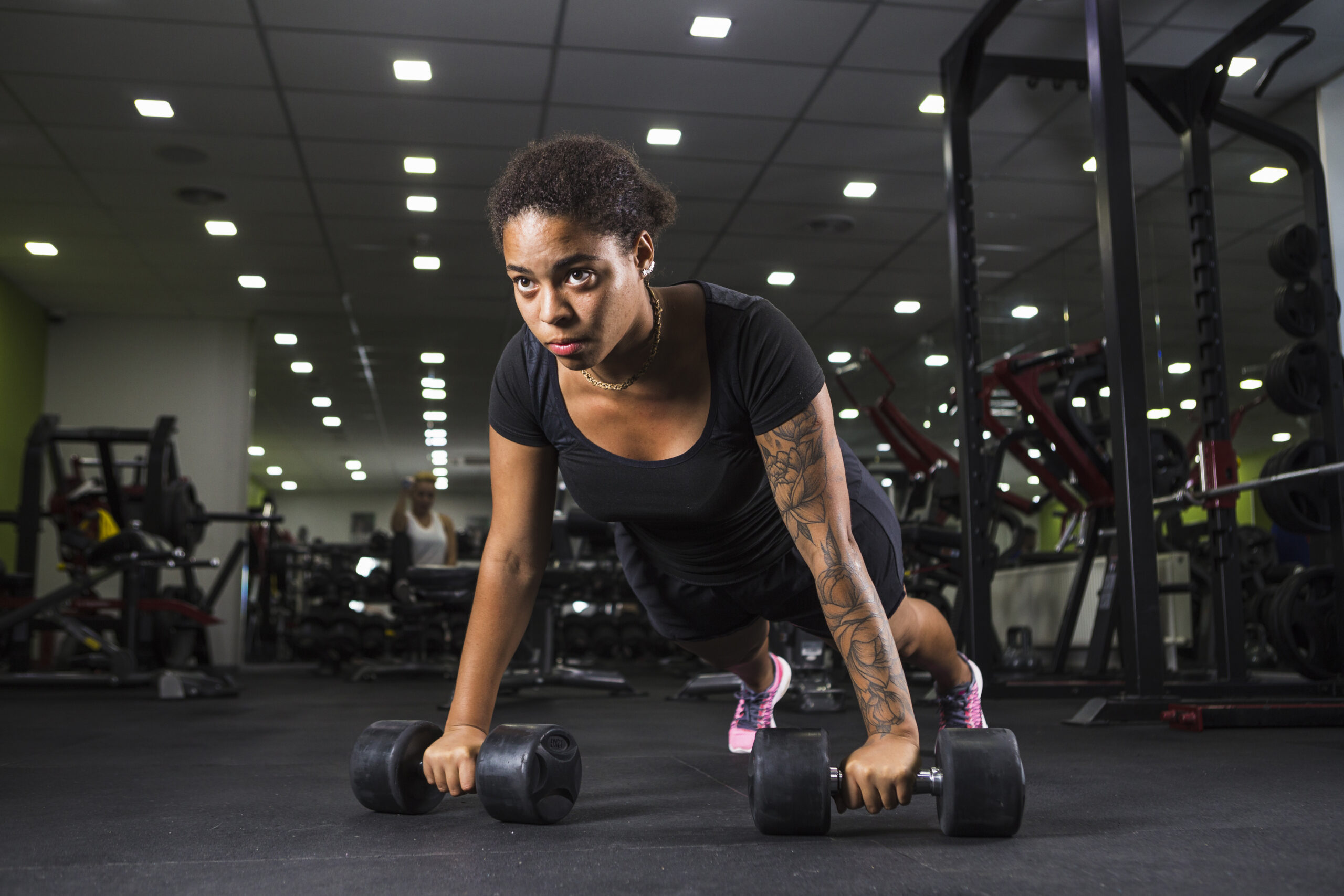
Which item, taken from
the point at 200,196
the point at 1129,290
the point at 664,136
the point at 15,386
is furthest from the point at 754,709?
the point at 15,386

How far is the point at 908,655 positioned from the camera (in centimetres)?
163

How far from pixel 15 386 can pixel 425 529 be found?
3044 millimetres

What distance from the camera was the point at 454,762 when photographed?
1.20 metres

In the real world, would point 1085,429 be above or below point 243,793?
above

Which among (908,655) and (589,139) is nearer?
(589,139)

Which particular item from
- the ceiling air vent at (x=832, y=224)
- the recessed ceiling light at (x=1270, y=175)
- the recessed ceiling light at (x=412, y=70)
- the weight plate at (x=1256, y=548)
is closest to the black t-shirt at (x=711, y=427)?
the recessed ceiling light at (x=412, y=70)

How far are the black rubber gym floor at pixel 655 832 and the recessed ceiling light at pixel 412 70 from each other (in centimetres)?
291

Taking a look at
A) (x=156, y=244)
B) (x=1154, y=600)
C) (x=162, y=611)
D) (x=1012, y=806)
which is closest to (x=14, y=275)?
(x=156, y=244)

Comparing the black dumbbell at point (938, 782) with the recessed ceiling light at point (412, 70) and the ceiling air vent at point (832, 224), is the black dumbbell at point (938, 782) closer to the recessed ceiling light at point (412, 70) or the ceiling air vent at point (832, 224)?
the recessed ceiling light at point (412, 70)

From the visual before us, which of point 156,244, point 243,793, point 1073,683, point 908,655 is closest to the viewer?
point 243,793

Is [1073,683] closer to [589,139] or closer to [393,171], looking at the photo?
[589,139]

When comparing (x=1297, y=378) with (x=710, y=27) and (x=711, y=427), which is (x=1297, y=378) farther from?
(x=711, y=427)

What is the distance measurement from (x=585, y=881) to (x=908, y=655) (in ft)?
2.76

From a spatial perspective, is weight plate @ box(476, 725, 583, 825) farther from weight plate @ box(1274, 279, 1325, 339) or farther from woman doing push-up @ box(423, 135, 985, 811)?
weight plate @ box(1274, 279, 1325, 339)
